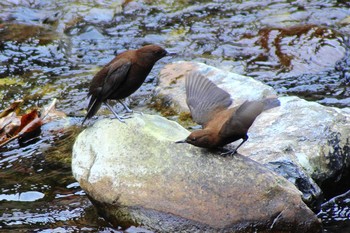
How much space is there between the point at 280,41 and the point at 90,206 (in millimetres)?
4597

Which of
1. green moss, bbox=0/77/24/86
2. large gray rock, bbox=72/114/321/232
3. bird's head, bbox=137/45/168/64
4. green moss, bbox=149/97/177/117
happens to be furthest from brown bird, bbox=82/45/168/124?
green moss, bbox=0/77/24/86

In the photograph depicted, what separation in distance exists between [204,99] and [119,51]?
383 centimetres

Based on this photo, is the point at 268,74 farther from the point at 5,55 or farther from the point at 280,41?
the point at 5,55

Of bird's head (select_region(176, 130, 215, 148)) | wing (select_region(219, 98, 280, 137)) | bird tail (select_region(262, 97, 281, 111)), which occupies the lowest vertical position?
bird's head (select_region(176, 130, 215, 148))

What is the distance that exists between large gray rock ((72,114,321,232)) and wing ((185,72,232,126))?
12.5 inches

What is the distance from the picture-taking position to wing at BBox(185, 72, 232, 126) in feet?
17.0

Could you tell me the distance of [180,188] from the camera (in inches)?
185

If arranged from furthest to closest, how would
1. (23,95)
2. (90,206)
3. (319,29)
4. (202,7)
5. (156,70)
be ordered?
(202,7) → (319,29) → (156,70) → (23,95) → (90,206)

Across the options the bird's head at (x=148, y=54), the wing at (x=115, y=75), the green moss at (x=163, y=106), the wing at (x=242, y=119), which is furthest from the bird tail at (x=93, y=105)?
the green moss at (x=163, y=106)

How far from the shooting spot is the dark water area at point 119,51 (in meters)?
5.81

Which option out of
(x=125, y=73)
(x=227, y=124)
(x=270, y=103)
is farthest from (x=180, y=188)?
(x=125, y=73)

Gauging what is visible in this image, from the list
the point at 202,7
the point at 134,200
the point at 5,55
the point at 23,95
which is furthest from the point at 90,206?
the point at 202,7

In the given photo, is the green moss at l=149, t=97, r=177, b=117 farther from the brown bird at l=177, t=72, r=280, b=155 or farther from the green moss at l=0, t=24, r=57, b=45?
the green moss at l=0, t=24, r=57, b=45

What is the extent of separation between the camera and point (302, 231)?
474cm
